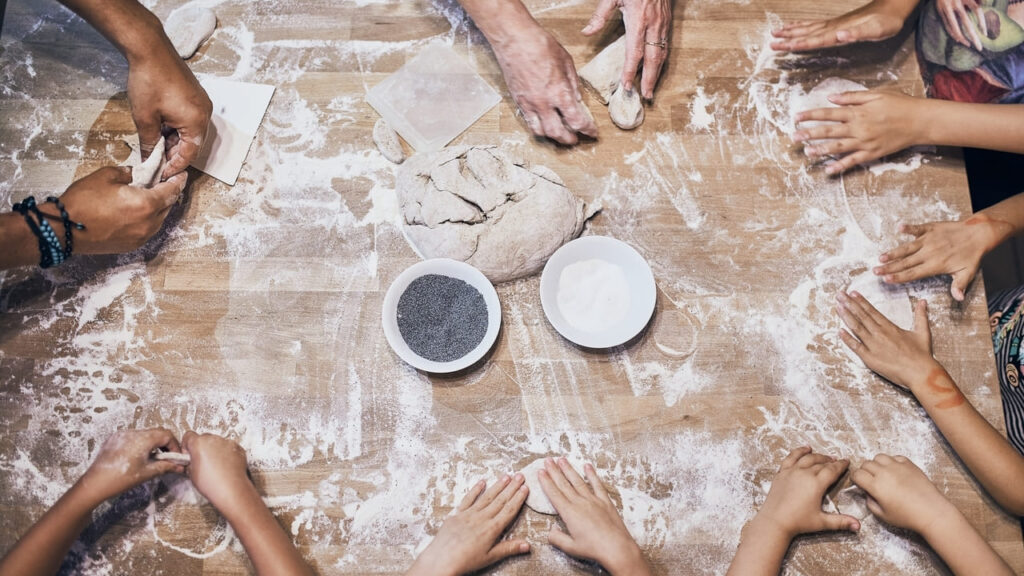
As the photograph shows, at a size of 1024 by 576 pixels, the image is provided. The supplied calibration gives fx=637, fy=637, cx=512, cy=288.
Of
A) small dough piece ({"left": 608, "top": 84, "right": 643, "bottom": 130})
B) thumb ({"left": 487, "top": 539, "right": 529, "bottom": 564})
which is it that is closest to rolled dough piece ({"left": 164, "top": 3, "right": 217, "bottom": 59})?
small dough piece ({"left": 608, "top": 84, "right": 643, "bottom": 130})

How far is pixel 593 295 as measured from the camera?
154 centimetres

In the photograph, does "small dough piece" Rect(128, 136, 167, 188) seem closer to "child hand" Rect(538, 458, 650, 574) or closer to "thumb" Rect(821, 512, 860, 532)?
"child hand" Rect(538, 458, 650, 574)

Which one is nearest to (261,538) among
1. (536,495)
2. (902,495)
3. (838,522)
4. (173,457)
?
(173,457)

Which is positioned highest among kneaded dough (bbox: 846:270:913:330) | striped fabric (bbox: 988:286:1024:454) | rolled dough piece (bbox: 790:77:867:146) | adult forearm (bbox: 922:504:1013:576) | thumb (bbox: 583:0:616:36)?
thumb (bbox: 583:0:616:36)

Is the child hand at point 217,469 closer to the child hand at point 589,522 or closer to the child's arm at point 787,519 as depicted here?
the child hand at point 589,522

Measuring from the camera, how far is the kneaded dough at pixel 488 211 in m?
1.47

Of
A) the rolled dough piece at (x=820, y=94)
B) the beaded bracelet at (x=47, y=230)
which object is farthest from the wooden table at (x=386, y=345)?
the beaded bracelet at (x=47, y=230)

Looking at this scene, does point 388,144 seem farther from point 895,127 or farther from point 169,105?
point 895,127

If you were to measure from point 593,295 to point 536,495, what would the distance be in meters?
0.49

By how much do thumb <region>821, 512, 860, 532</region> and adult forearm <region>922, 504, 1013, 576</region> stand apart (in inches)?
5.5

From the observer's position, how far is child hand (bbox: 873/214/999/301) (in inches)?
59.9

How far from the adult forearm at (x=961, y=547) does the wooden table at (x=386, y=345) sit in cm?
8

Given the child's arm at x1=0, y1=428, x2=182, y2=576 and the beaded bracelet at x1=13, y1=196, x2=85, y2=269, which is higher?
the beaded bracelet at x1=13, y1=196, x2=85, y2=269

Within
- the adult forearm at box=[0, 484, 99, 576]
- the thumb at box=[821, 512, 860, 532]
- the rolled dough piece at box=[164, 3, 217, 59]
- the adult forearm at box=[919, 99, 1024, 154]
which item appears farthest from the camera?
the rolled dough piece at box=[164, 3, 217, 59]
